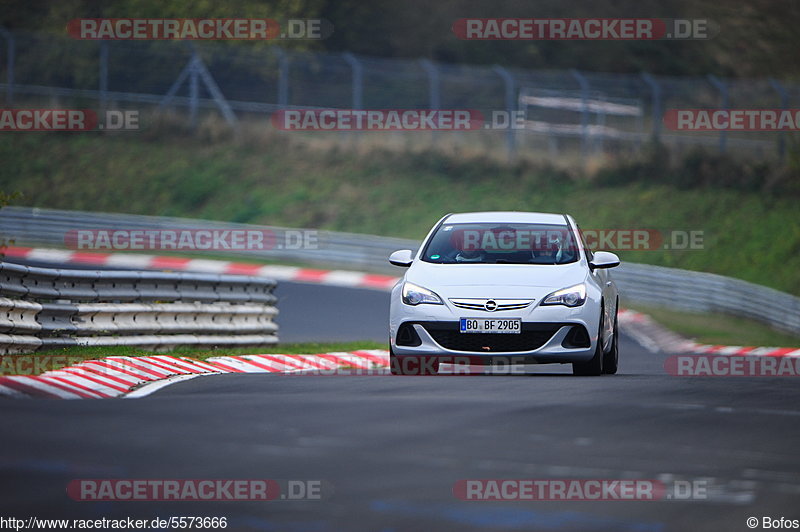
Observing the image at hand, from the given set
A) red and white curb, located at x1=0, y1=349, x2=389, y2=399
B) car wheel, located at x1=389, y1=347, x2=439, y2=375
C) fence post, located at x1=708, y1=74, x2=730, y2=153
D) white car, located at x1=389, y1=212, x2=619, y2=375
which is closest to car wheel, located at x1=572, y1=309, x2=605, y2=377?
white car, located at x1=389, y1=212, x2=619, y2=375

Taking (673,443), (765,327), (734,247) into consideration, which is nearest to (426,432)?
(673,443)

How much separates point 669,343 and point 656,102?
1583 centimetres

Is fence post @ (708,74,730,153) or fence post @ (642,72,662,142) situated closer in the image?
fence post @ (708,74,730,153)

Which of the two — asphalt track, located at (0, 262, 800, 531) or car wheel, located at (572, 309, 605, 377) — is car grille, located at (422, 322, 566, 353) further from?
asphalt track, located at (0, 262, 800, 531)

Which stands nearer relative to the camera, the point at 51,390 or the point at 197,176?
the point at 51,390

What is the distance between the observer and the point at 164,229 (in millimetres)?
36188

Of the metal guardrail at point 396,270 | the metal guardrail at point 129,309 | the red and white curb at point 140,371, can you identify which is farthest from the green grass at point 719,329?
the red and white curb at point 140,371

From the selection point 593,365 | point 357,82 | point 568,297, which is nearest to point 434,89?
point 357,82

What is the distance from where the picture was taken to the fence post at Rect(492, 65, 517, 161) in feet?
125

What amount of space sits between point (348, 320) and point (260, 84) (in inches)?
794

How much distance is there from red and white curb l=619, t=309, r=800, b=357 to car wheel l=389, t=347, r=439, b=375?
29.8ft

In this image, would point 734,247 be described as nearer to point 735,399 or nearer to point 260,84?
point 260,84

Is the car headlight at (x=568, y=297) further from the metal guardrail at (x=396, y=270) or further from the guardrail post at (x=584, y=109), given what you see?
the guardrail post at (x=584, y=109)

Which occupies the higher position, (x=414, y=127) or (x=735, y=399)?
(x=414, y=127)
